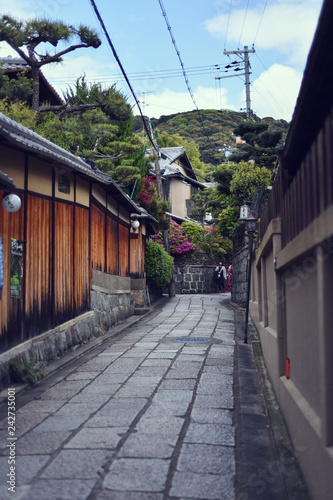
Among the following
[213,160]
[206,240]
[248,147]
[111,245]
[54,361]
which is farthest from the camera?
[213,160]

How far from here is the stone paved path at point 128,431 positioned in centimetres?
380

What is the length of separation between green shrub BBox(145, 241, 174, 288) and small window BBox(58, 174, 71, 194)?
10580 millimetres

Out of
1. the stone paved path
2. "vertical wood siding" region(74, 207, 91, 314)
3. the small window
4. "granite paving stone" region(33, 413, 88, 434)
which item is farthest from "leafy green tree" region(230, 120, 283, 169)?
"granite paving stone" region(33, 413, 88, 434)

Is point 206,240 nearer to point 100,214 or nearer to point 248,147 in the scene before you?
point 248,147

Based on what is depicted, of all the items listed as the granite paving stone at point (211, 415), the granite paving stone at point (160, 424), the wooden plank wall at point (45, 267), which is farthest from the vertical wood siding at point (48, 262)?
the granite paving stone at point (211, 415)

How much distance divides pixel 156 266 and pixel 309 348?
16647mm

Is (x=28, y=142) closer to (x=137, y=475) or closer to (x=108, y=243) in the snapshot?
(x=137, y=475)

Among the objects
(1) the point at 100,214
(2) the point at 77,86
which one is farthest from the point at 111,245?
(2) the point at 77,86

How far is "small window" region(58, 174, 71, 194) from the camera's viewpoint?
380 inches

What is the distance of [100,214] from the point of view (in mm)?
12836

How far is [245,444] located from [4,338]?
153 inches

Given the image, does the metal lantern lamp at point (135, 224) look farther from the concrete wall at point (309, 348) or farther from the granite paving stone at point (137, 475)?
the granite paving stone at point (137, 475)

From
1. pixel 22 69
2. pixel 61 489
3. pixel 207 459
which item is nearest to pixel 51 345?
pixel 207 459

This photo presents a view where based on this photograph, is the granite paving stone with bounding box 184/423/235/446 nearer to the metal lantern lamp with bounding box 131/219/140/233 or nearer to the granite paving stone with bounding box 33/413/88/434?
the granite paving stone with bounding box 33/413/88/434
